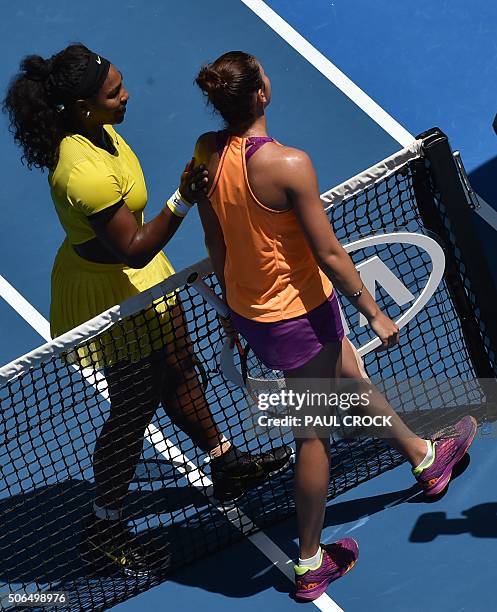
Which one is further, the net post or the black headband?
the net post

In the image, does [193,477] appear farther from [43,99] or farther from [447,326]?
[43,99]

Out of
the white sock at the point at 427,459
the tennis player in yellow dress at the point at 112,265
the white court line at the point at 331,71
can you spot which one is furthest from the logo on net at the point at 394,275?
the white court line at the point at 331,71

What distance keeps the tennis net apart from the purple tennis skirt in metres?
0.40

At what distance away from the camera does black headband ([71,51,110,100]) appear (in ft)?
15.9

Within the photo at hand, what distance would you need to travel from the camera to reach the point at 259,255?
4.64 metres

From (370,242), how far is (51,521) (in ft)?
6.81

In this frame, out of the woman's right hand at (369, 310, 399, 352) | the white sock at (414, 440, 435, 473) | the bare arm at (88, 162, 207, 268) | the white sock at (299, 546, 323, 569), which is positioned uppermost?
the bare arm at (88, 162, 207, 268)

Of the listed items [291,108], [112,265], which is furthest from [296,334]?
[291,108]

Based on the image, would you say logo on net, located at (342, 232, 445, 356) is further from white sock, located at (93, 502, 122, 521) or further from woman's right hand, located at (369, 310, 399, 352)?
white sock, located at (93, 502, 122, 521)

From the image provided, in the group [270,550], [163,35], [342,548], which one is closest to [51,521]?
[270,550]

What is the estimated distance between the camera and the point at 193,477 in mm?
6062

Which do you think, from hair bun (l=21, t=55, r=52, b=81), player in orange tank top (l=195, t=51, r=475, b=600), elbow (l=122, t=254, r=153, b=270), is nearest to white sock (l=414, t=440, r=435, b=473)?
player in orange tank top (l=195, t=51, r=475, b=600)

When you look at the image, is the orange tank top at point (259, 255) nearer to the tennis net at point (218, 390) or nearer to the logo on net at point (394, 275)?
the tennis net at point (218, 390)

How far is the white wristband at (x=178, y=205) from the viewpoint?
182 inches
